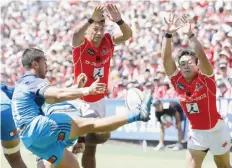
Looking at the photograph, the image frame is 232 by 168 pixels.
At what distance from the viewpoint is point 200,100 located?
9.03 meters

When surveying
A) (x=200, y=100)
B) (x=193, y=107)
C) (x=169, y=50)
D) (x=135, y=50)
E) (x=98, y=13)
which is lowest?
(x=193, y=107)

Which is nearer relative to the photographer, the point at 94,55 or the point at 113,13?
the point at 113,13

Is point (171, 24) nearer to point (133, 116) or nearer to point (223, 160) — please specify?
point (133, 116)

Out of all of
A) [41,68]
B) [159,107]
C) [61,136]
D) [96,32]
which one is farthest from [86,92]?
[159,107]

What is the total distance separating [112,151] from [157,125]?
1302 millimetres

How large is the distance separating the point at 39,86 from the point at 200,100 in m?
2.30

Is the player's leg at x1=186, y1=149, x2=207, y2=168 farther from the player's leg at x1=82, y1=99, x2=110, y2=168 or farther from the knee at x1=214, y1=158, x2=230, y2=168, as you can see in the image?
the player's leg at x1=82, y1=99, x2=110, y2=168

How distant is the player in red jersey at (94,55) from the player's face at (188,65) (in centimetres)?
147

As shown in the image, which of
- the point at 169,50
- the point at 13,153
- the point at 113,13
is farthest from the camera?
the point at 13,153

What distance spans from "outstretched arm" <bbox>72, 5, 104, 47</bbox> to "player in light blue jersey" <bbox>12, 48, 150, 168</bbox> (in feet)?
4.74

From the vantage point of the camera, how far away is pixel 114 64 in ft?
63.8

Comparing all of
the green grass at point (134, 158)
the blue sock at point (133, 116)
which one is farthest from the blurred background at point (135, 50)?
the blue sock at point (133, 116)

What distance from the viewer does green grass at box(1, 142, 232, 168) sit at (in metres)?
13.1

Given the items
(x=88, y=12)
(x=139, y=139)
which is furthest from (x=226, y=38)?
(x=88, y=12)
